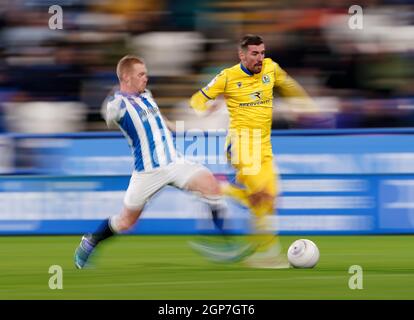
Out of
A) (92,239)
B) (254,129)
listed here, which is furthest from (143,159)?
(254,129)

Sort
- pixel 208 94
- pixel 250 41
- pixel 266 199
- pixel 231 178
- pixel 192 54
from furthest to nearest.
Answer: pixel 192 54 → pixel 231 178 → pixel 208 94 → pixel 266 199 → pixel 250 41

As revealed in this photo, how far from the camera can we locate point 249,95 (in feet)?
32.3

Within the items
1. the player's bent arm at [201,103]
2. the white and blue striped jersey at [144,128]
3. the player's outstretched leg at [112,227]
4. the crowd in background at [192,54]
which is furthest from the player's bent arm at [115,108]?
the crowd in background at [192,54]

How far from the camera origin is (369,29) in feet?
40.9

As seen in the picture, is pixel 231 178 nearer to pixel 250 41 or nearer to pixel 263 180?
pixel 263 180

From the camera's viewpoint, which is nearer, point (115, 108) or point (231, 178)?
point (115, 108)

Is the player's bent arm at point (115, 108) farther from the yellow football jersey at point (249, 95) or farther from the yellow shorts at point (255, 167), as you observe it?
the yellow shorts at point (255, 167)

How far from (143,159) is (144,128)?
0.23 metres

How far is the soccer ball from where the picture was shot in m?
9.17

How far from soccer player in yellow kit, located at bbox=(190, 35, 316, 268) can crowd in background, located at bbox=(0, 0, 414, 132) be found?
2335 millimetres

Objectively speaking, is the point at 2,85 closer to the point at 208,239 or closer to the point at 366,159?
the point at 208,239

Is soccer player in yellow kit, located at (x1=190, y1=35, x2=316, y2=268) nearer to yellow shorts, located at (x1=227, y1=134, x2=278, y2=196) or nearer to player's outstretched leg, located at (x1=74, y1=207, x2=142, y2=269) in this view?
yellow shorts, located at (x1=227, y1=134, x2=278, y2=196)

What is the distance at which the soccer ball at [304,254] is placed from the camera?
9.17 m

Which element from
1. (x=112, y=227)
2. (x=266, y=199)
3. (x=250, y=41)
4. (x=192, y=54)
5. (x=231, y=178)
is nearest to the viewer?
(x=112, y=227)
